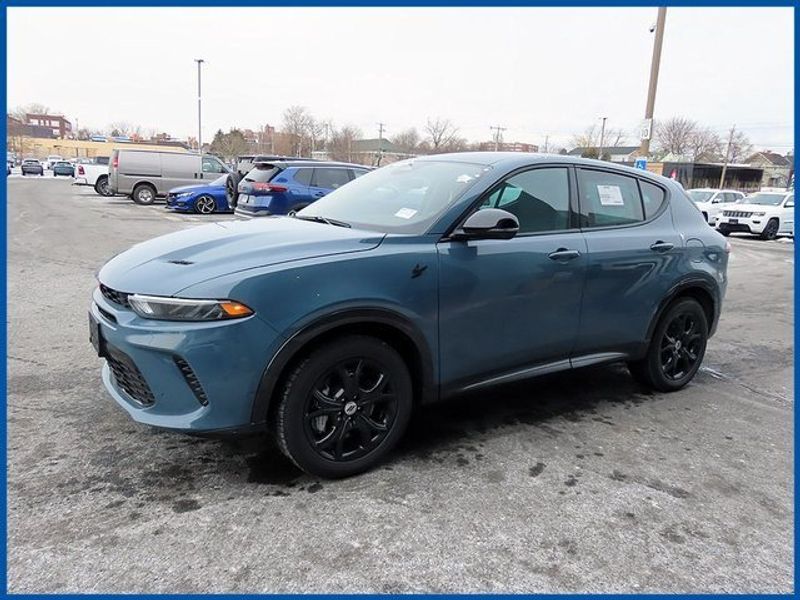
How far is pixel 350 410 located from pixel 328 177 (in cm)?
980

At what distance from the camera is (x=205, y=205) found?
57.8ft

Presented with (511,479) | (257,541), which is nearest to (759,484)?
(511,479)

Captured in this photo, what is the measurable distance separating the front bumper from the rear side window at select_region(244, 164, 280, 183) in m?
9.12

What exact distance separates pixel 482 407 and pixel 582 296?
1032mm

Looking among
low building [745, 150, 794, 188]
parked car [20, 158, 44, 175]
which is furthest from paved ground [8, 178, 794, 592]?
low building [745, 150, 794, 188]

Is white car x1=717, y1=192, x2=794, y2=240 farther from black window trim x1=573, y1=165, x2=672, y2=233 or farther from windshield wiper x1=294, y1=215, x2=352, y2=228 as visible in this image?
windshield wiper x1=294, y1=215, x2=352, y2=228

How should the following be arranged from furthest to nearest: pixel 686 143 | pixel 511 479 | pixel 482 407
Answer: pixel 686 143 < pixel 482 407 < pixel 511 479

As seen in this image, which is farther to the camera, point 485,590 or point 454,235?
point 454,235

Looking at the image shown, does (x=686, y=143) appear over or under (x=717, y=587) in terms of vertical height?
over

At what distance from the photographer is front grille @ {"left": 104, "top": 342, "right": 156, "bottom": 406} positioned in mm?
2725

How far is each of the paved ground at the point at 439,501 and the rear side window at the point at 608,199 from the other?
133 centimetres

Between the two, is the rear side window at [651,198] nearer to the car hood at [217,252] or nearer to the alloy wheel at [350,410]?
the car hood at [217,252]

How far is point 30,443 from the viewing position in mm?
3234

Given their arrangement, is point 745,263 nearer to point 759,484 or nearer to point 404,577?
point 759,484
